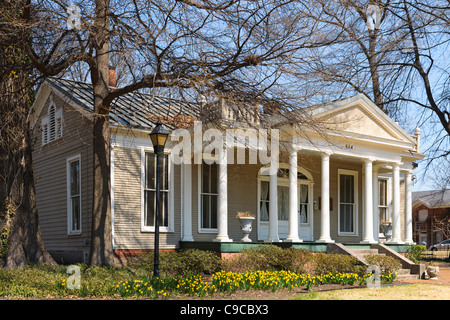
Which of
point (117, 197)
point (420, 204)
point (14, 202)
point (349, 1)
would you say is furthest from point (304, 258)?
point (420, 204)

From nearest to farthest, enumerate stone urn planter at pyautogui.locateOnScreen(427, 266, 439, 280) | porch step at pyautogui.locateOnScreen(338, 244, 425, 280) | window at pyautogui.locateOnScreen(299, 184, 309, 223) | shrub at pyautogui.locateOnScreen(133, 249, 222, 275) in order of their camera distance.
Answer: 1. shrub at pyautogui.locateOnScreen(133, 249, 222, 275)
2. porch step at pyautogui.locateOnScreen(338, 244, 425, 280)
3. stone urn planter at pyautogui.locateOnScreen(427, 266, 439, 280)
4. window at pyautogui.locateOnScreen(299, 184, 309, 223)

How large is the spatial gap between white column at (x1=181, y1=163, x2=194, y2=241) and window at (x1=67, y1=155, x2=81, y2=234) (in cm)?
355

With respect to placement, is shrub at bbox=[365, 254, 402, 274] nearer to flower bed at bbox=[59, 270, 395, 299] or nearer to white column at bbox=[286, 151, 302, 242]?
white column at bbox=[286, 151, 302, 242]

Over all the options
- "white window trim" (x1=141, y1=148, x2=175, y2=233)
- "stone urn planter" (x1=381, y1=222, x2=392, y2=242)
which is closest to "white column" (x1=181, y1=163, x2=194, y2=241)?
"white window trim" (x1=141, y1=148, x2=175, y2=233)

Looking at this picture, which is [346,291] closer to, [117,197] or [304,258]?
[304,258]

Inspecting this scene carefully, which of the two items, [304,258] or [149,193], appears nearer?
[304,258]

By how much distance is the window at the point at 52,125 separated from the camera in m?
20.6

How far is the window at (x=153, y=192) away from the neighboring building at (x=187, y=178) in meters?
0.04

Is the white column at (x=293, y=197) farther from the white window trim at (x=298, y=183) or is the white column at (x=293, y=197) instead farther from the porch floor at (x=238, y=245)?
the white window trim at (x=298, y=183)

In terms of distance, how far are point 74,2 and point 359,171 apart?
14933 millimetres

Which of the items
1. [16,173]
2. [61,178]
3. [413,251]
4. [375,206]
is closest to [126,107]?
[61,178]

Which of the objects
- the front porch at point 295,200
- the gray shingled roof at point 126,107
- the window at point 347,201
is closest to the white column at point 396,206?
the front porch at point 295,200

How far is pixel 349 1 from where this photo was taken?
13656 mm

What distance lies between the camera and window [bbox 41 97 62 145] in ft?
67.5
